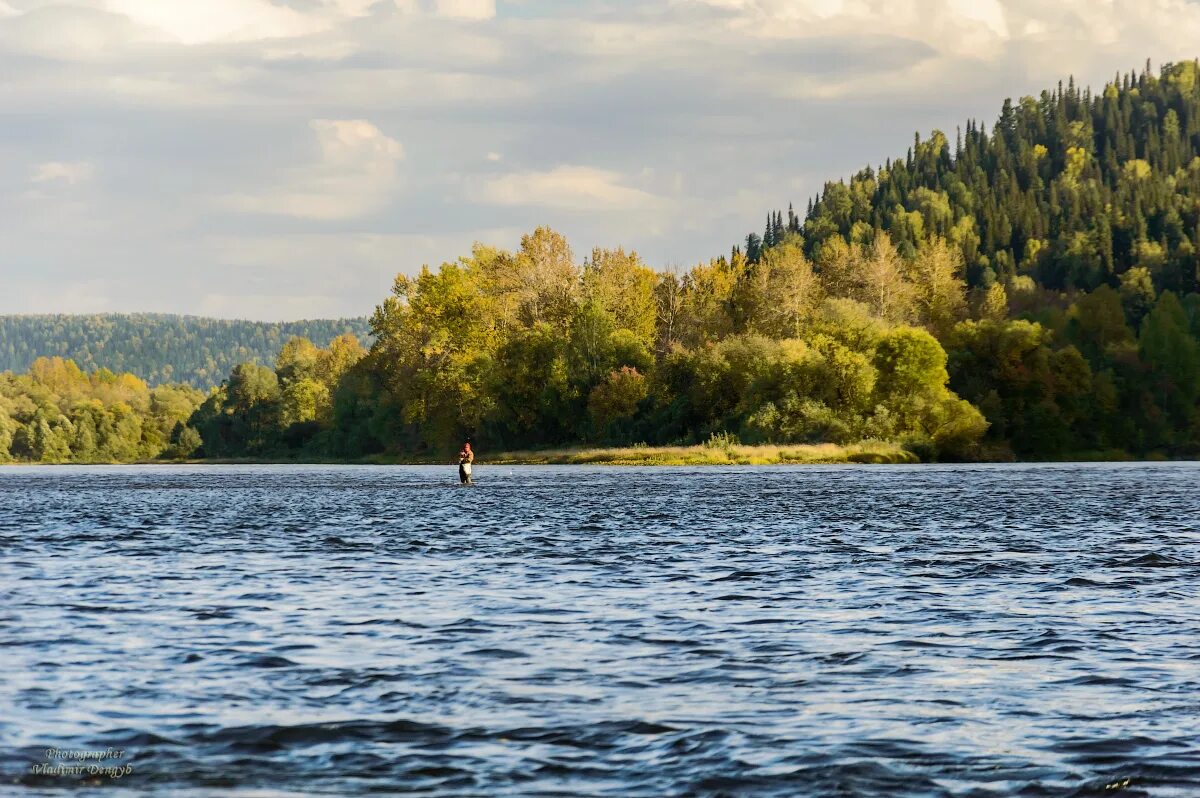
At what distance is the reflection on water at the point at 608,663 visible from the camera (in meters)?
13.6

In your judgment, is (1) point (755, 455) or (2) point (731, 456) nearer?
(1) point (755, 455)

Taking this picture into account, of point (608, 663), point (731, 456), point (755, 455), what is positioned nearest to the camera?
point (608, 663)

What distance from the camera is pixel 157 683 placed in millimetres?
18297

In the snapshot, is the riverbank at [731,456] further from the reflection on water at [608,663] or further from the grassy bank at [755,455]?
the reflection on water at [608,663]

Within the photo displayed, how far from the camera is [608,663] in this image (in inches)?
777

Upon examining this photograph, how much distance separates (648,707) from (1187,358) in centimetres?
15734

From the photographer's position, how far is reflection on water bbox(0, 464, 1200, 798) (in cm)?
1363

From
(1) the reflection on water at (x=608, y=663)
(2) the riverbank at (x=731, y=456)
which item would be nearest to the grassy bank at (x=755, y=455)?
(2) the riverbank at (x=731, y=456)

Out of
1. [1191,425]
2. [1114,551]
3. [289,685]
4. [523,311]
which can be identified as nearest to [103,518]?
[1114,551]

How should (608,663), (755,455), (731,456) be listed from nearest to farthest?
(608,663) < (755,455) < (731,456)

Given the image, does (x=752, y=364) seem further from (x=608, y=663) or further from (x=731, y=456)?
(x=608, y=663)

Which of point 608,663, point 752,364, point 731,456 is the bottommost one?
point 731,456

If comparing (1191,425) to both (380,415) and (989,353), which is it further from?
(380,415)

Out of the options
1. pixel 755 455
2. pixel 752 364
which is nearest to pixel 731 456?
pixel 755 455
